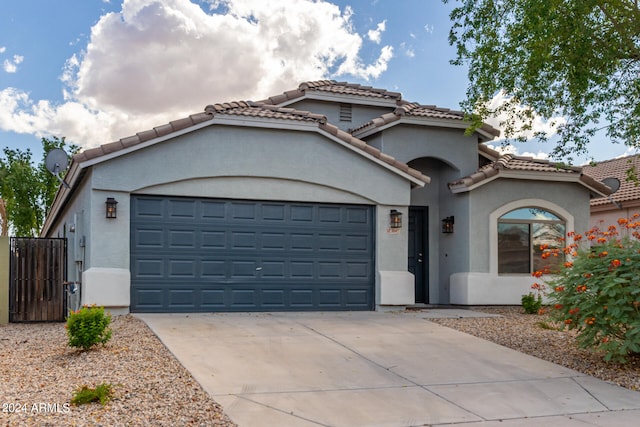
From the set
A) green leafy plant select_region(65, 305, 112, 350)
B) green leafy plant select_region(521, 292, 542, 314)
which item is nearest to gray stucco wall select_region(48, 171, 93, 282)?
green leafy plant select_region(65, 305, 112, 350)

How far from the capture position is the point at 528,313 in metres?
14.9

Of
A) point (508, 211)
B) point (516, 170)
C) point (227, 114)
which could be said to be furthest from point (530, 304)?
point (227, 114)

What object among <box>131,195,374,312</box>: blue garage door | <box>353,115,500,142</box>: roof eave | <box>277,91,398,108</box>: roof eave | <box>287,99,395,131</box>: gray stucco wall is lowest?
<box>131,195,374,312</box>: blue garage door

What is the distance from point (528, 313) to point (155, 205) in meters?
8.88

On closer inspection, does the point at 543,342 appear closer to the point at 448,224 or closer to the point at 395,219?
the point at 395,219

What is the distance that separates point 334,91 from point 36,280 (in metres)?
8.95

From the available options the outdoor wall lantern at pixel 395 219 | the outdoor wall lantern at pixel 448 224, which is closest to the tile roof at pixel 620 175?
the outdoor wall lantern at pixel 448 224

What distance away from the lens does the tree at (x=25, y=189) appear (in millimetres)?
31828

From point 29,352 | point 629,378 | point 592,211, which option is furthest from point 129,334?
point 592,211

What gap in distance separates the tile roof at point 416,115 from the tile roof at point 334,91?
91cm

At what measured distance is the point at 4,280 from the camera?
43.0ft

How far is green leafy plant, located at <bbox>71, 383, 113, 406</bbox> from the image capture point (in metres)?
6.48

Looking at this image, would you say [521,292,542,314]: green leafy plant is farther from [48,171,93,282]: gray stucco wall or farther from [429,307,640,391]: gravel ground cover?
[48,171,93,282]: gray stucco wall

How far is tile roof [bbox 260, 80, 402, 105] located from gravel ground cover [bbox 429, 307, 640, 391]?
6.93 m
